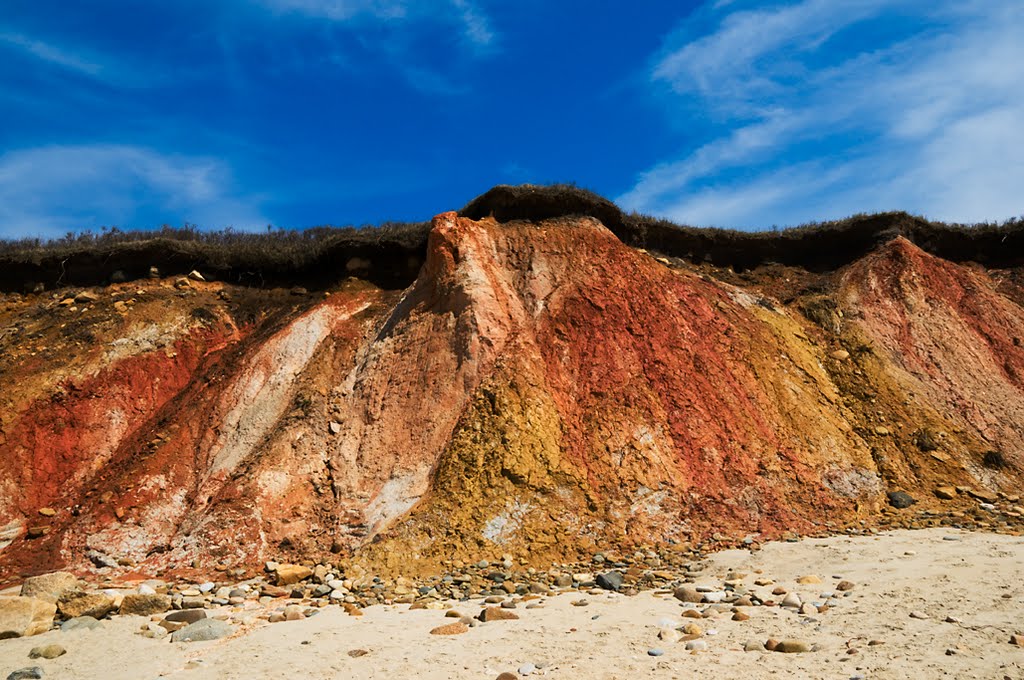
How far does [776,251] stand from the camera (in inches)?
859

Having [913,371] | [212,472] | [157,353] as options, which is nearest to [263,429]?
[212,472]

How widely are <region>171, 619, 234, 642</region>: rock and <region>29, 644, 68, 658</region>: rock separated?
45.8 inches

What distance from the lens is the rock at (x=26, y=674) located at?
712cm

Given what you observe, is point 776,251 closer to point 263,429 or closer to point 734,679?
point 263,429

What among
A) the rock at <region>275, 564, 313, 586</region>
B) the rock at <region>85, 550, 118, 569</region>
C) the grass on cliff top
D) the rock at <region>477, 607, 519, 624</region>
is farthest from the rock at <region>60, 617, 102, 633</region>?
the grass on cliff top

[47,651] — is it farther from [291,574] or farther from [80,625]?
[291,574]

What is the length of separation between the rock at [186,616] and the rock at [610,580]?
5364 millimetres

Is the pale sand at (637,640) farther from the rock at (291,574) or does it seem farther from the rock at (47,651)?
the rock at (291,574)

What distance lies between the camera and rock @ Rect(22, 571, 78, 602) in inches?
382

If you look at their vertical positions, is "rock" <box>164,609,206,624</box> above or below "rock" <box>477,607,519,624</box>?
above

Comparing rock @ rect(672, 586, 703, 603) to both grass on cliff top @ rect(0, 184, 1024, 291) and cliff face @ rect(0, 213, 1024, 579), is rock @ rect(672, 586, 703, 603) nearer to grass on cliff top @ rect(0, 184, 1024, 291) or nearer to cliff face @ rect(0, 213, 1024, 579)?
cliff face @ rect(0, 213, 1024, 579)

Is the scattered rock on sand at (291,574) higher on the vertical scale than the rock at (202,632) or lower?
higher

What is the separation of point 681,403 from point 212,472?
9.49 metres

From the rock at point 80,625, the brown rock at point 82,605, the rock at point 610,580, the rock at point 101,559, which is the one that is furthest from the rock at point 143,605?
the rock at point 610,580
